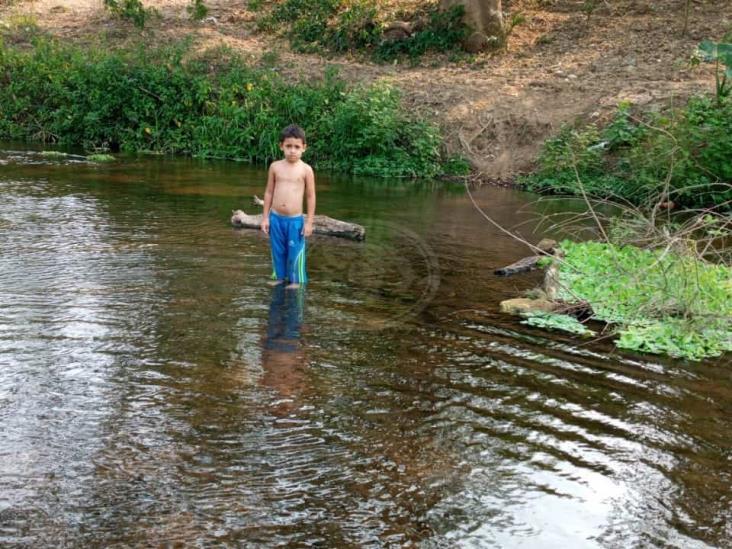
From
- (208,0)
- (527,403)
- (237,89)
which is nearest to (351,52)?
(237,89)

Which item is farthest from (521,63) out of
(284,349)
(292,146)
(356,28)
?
(284,349)

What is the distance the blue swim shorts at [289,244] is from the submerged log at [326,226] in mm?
2279

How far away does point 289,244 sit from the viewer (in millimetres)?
7738

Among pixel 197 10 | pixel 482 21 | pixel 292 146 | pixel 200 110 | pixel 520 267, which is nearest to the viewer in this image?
pixel 292 146

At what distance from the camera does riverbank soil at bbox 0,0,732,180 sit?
16109 millimetres

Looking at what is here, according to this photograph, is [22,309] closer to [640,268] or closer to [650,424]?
[650,424]

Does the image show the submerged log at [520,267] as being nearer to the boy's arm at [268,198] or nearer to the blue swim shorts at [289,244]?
the blue swim shorts at [289,244]

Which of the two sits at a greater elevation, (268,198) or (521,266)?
(268,198)

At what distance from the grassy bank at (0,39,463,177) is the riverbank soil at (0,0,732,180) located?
0.94 metres

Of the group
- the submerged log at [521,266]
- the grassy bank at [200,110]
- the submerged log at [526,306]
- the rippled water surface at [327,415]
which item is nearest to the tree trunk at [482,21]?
the grassy bank at [200,110]

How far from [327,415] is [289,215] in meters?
3.07

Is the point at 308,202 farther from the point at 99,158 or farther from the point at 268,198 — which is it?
the point at 99,158

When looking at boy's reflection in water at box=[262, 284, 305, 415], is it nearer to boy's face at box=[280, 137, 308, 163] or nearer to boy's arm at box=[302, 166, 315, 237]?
boy's arm at box=[302, 166, 315, 237]

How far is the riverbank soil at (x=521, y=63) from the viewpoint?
1611cm
